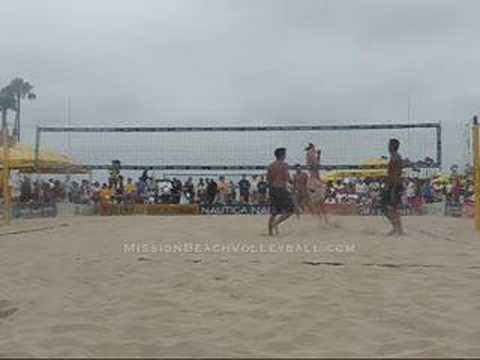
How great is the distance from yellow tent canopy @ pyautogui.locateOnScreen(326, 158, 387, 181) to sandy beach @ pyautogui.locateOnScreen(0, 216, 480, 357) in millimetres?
12372

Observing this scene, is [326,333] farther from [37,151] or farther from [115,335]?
[37,151]

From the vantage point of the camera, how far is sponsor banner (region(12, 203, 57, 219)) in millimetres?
18445

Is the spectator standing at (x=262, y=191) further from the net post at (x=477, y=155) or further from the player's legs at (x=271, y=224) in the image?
the player's legs at (x=271, y=224)

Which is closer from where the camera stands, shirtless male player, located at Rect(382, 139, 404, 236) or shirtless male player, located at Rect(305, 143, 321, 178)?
shirtless male player, located at Rect(382, 139, 404, 236)

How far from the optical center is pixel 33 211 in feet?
62.5

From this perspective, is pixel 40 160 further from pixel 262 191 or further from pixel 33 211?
pixel 262 191

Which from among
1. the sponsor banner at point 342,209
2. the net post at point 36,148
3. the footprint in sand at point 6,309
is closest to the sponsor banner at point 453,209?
the sponsor banner at point 342,209

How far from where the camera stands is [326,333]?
440 cm

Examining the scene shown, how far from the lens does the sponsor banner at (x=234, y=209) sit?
787 inches

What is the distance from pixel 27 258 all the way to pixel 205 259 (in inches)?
71.9

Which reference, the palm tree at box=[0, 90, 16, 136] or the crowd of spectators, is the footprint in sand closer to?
the crowd of spectators

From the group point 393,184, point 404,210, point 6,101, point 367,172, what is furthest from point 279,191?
point 6,101

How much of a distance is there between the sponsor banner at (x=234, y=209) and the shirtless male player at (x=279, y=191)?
28.2 feet

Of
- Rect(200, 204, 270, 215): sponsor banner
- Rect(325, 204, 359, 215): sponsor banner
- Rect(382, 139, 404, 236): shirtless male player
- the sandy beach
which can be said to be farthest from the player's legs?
Rect(200, 204, 270, 215): sponsor banner
